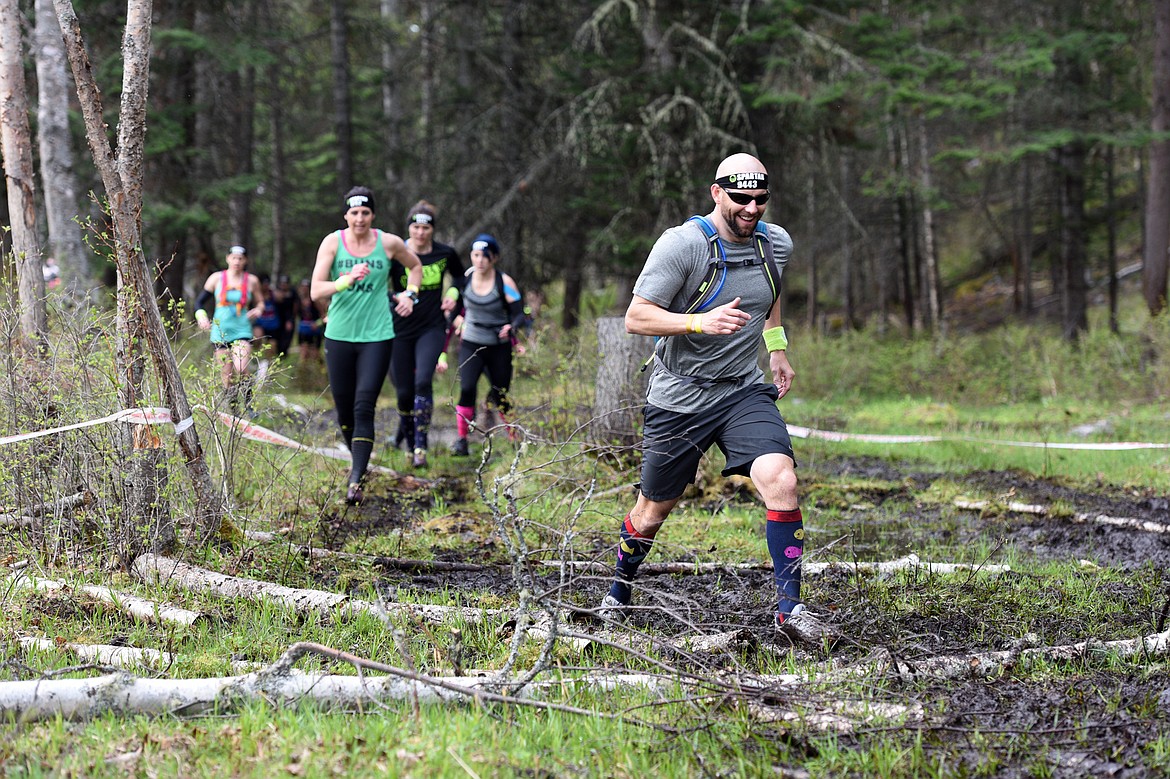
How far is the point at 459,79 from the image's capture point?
21953 millimetres

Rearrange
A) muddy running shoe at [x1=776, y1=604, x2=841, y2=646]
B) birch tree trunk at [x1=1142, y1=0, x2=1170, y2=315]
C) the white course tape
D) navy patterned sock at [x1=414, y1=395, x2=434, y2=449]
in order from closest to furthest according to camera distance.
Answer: muddy running shoe at [x1=776, y1=604, x2=841, y2=646] < the white course tape < navy patterned sock at [x1=414, y1=395, x2=434, y2=449] < birch tree trunk at [x1=1142, y1=0, x2=1170, y2=315]

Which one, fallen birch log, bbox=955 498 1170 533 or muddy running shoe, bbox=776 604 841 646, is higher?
muddy running shoe, bbox=776 604 841 646

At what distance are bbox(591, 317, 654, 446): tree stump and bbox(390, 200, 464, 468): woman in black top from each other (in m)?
1.63

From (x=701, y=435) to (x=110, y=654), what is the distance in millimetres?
2487

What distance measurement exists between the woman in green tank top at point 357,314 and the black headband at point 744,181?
3781 mm

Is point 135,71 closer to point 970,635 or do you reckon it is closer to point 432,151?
point 970,635

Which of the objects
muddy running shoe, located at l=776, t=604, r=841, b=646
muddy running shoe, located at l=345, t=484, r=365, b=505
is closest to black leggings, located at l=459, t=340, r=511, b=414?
muddy running shoe, located at l=345, t=484, r=365, b=505

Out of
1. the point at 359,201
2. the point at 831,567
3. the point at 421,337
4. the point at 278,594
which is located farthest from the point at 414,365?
the point at 831,567

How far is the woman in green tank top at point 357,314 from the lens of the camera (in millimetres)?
7820

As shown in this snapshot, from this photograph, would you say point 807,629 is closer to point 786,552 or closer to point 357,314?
point 786,552

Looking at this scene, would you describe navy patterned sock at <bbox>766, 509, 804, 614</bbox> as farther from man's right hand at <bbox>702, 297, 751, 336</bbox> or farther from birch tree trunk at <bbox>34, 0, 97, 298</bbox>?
birch tree trunk at <bbox>34, 0, 97, 298</bbox>

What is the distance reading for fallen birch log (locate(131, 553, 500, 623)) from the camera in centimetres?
463

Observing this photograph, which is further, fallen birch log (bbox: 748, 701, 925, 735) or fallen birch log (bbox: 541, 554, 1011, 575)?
fallen birch log (bbox: 541, 554, 1011, 575)

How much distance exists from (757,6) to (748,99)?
4.66 feet
